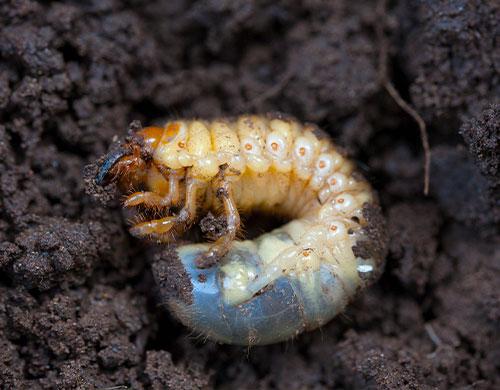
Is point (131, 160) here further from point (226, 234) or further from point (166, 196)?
point (226, 234)

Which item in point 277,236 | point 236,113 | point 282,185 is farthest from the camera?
point 236,113

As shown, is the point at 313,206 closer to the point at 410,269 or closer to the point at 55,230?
the point at 410,269

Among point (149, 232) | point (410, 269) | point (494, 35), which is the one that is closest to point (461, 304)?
point (410, 269)

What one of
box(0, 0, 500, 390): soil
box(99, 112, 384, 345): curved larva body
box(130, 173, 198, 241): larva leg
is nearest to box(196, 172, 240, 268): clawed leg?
box(99, 112, 384, 345): curved larva body

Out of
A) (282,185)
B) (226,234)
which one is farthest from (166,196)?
(282,185)

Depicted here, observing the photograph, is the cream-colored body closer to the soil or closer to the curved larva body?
the curved larva body

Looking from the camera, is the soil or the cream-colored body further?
the cream-colored body
